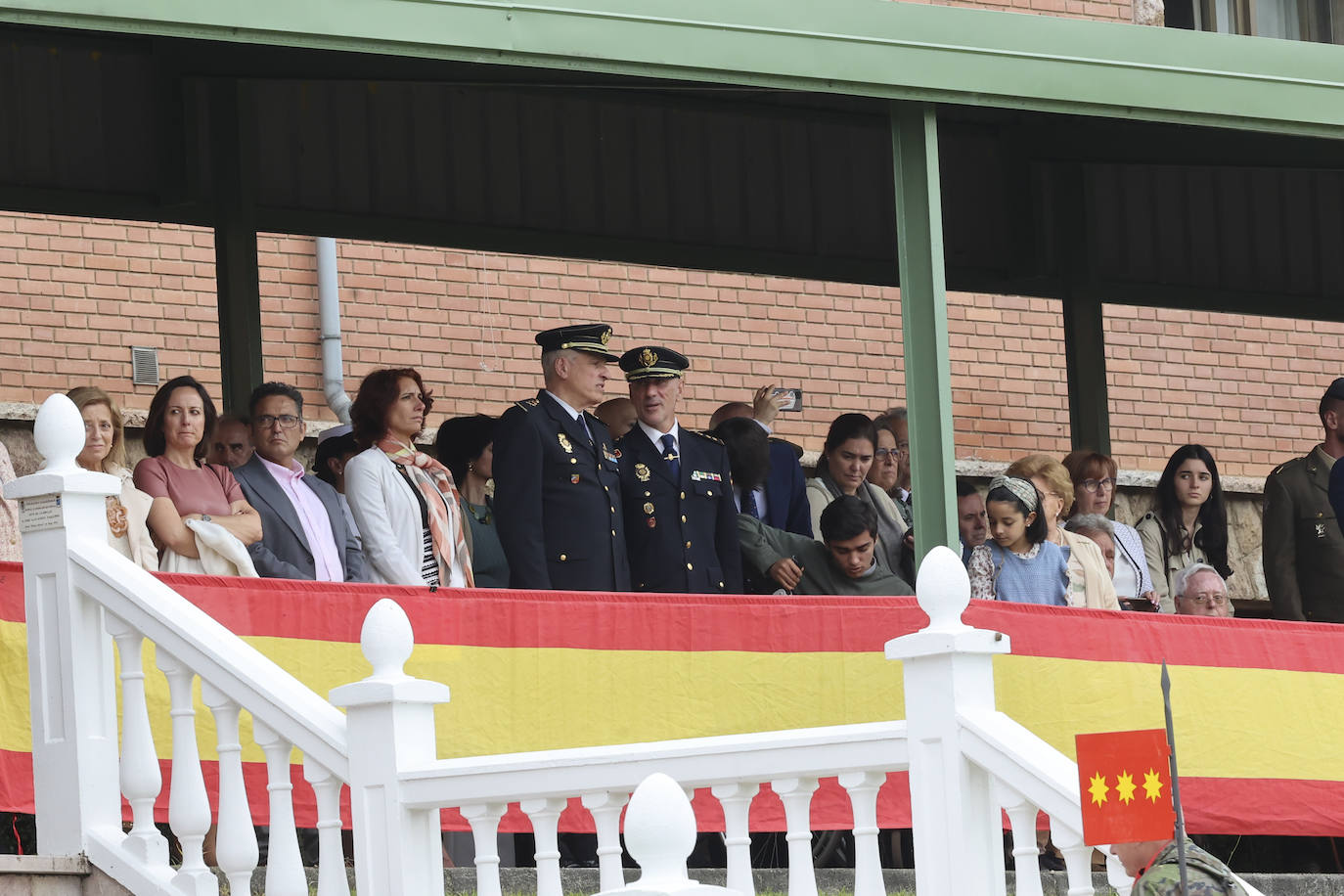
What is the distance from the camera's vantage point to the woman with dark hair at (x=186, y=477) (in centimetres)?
776

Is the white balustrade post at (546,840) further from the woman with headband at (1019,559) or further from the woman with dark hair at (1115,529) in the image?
the woman with dark hair at (1115,529)

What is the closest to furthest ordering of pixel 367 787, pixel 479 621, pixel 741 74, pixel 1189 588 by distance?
1. pixel 367 787
2. pixel 479 621
3. pixel 741 74
4. pixel 1189 588

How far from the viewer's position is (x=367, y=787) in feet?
18.4

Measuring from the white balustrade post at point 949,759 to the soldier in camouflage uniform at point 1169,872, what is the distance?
1.79 feet

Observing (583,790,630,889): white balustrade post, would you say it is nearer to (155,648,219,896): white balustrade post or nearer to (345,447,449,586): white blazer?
(155,648,219,896): white balustrade post

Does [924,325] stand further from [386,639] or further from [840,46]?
[386,639]

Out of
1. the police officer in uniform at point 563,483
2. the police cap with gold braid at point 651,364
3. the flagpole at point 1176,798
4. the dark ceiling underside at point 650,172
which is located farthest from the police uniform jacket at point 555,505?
the flagpole at point 1176,798

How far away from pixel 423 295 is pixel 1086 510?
233 inches

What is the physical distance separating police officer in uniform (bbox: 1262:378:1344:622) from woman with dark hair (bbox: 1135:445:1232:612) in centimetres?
28

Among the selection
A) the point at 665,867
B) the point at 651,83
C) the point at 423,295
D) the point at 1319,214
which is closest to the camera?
the point at 665,867

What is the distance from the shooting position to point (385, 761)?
18.3ft

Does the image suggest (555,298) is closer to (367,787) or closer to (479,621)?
(479,621)

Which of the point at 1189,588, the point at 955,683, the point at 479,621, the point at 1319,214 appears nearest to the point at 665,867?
the point at 955,683

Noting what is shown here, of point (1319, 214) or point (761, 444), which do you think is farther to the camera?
point (1319, 214)
